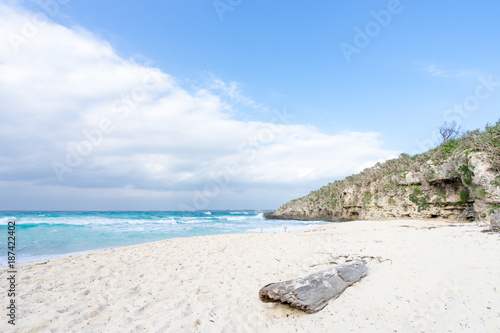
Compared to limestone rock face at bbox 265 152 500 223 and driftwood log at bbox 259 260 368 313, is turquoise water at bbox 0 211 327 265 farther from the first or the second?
driftwood log at bbox 259 260 368 313

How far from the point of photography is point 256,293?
5.37 meters

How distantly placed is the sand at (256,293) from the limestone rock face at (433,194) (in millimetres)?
4914

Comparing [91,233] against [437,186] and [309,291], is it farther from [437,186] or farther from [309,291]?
[437,186]

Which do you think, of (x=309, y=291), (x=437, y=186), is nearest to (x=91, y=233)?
(x=309, y=291)

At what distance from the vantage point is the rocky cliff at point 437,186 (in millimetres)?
14000

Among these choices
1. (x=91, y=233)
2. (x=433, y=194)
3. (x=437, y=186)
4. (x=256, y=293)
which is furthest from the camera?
(x=91, y=233)

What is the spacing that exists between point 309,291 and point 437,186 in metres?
20.1

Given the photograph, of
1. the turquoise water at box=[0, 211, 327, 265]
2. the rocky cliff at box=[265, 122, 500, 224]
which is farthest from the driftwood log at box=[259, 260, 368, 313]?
the turquoise water at box=[0, 211, 327, 265]

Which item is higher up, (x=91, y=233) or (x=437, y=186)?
(x=437, y=186)

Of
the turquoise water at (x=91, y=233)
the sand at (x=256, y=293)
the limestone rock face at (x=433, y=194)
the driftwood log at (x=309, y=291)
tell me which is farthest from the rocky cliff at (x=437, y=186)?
the driftwood log at (x=309, y=291)

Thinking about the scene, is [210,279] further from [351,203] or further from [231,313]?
[351,203]

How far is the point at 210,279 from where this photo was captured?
648 cm

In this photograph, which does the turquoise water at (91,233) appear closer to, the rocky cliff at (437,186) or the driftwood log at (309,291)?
the rocky cliff at (437,186)

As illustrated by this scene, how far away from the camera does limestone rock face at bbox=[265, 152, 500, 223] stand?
45.9 feet
